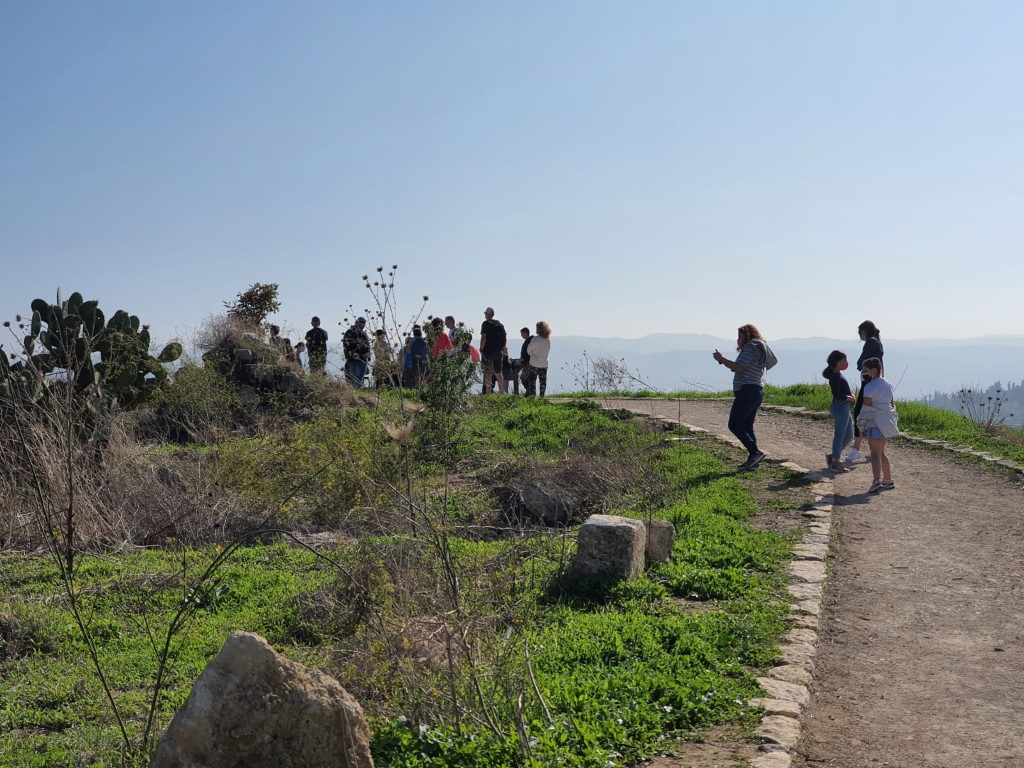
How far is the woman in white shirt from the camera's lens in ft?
32.7

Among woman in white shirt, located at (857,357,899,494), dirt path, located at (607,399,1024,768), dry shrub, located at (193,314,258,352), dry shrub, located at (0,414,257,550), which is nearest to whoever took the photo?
dirt path, located at (607,399,1024,768)

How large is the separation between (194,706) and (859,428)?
8745 millimetres

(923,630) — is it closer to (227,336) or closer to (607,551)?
(607,551)

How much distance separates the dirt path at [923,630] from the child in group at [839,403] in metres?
0.34

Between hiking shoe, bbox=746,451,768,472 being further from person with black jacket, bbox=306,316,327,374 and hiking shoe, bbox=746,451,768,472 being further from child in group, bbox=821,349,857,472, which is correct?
person with black jacket, bbox=306,316,327,374

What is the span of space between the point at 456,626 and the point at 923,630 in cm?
347

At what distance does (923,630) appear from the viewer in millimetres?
5738

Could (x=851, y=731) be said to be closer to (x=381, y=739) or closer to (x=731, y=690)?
(x=731, y=690)

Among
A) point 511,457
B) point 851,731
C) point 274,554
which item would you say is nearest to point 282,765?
point 851,731

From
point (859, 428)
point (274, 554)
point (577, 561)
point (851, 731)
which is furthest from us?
point (859, 428)

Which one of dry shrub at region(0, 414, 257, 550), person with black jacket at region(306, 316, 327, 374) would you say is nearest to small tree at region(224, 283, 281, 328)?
person with black jacket at region(306, 316, 327, 374)

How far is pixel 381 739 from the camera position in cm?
383

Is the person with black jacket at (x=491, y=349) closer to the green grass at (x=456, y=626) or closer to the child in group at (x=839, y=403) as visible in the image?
the child in group at (x=839, y=403)

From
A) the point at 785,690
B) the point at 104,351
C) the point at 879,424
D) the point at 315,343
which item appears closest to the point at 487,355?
the point at 315,343
